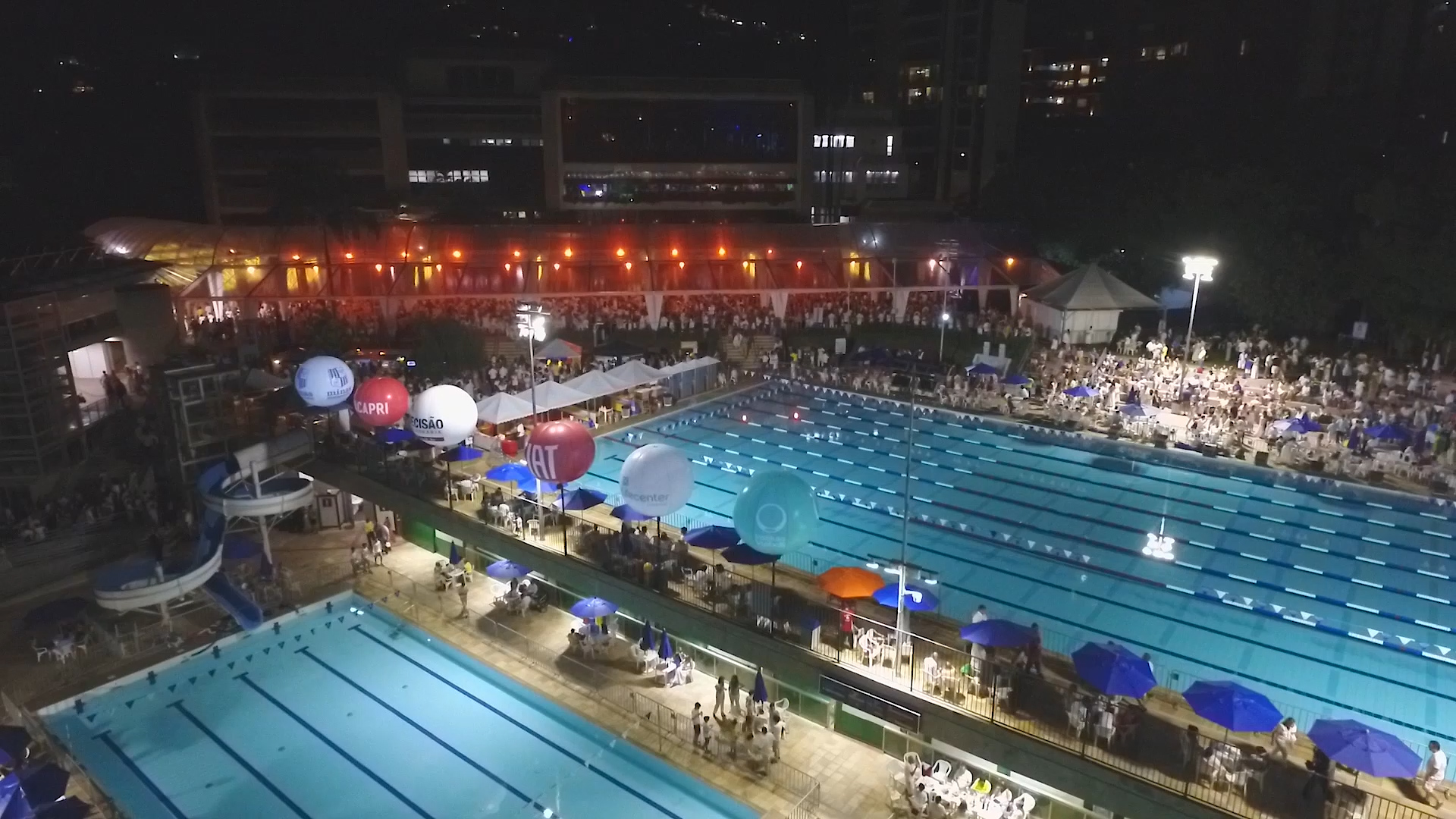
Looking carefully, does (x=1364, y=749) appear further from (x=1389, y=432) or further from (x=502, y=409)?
(x=502, y=409)

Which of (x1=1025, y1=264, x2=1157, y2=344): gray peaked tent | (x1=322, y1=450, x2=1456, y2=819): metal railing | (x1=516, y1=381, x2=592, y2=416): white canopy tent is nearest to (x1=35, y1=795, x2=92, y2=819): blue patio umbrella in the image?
(x1=322, y1=450, x2=1456, y2=819): metal railing

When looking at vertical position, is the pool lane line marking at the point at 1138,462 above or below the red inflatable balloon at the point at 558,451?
below

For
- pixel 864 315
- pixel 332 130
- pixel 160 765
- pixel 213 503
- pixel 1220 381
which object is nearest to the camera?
pixel 160 765

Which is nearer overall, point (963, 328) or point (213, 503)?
point (213, 503)

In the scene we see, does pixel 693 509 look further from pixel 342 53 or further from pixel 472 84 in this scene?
pixel 342 53

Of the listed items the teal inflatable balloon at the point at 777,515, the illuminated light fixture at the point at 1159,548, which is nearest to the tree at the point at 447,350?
the teal inflatable balloon at the point at 777,515

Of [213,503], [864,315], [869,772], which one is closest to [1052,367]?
[864,315]

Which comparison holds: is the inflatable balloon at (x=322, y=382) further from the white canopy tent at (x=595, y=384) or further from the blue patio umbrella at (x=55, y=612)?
the white canopy tent at (x=595, y=384)
